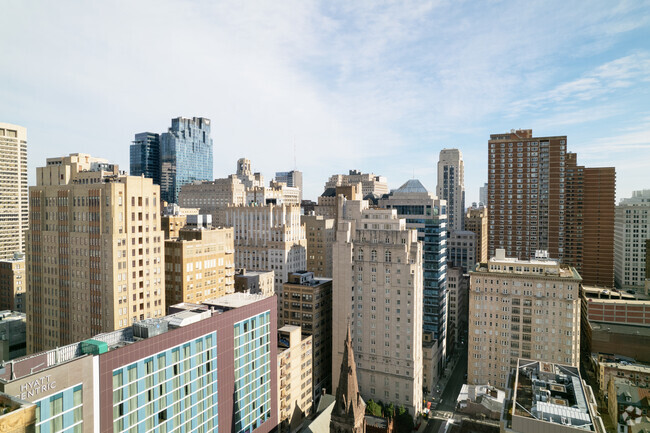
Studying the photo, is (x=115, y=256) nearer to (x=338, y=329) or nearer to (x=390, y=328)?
(x=338, y=329)

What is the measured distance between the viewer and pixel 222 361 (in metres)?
84.1

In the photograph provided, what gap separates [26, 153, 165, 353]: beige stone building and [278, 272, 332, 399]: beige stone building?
5076 cm

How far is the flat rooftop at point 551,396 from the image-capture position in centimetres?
6906

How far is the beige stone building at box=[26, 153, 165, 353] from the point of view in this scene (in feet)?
325

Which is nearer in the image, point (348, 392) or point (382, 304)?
point (348, 392)

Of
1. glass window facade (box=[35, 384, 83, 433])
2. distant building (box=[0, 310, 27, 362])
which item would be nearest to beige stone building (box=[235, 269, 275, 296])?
distant building (box=[0, 310, 27, 362])

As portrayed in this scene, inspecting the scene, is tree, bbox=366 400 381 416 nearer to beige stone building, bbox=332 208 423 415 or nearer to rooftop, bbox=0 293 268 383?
beige stone building, bbox=332 208 423 415

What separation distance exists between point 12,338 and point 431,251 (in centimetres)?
14240

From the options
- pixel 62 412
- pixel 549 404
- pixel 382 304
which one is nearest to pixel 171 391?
pixel 62 412

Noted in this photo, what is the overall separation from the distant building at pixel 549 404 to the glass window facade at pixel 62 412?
65.6 metres

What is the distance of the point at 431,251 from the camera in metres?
161

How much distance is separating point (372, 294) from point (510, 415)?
213ft

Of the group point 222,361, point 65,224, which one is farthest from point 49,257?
point 222,361

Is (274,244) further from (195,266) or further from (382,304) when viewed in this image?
(195,266)
